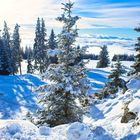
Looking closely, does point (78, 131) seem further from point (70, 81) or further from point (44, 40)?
point (44, 40)

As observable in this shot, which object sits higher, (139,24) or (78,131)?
(139,24)

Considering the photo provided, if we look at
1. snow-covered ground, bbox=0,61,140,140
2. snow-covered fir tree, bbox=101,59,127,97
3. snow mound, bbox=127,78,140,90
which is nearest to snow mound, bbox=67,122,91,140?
snow-covered ground, bbox=0,61,140,140

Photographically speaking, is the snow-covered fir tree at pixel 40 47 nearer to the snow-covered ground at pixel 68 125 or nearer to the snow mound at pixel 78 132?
the snow-covered ground at pixel 68 125

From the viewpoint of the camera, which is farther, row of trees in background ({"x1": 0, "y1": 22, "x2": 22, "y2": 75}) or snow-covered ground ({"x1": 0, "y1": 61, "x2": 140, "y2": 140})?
row of trees in background ({"x1": 0, "y1": 22, "x2": 22, "y2": 75})

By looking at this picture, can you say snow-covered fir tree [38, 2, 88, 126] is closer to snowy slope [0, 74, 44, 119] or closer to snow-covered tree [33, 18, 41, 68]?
snowy slope [0, 74, 44, 119]

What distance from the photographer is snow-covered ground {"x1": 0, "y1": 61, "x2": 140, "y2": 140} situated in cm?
1311

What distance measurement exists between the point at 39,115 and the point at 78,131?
526cm

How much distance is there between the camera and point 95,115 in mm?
27547

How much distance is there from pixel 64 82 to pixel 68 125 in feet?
12.0

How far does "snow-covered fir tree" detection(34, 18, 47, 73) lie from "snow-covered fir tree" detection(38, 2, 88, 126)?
5190 centimetres

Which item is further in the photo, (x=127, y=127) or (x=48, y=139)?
(x=127, y=127)

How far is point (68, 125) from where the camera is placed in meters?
14.0

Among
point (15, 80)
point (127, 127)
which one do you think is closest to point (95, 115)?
point (127, 127)

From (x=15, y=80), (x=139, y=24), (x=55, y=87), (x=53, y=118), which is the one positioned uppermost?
(x=139, y=24)
